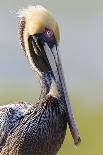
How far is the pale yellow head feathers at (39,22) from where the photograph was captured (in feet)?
29.6

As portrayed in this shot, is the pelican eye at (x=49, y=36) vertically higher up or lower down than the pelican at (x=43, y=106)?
higher up

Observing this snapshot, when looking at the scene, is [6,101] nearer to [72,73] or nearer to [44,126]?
[72,73]

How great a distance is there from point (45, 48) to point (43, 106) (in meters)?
0.48

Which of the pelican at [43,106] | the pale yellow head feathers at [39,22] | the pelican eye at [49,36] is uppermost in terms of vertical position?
the pale yellow head feathers at [39,22]

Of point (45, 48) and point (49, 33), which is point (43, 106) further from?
point (49, 33)

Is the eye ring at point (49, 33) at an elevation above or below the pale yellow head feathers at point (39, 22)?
below

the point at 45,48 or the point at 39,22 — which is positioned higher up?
the point at 39,22

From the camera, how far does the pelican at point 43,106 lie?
9.02 metres

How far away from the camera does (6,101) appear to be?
13.8 metres

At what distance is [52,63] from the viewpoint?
9047mm

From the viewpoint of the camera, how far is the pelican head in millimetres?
9016

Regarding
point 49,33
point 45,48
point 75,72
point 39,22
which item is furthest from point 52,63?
point 75,72

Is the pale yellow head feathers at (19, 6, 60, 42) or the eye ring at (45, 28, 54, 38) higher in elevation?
the pale yellow head feathers at (19, 6, 60, 42)

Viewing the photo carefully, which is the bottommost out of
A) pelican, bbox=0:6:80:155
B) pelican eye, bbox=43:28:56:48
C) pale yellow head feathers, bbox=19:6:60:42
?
pelican, bbox=0:6:80:155
